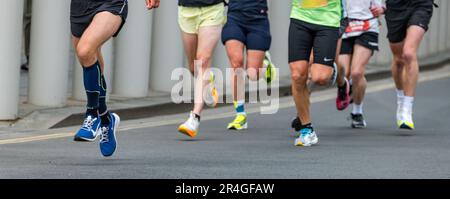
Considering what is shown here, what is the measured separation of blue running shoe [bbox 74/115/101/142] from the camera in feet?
32.0

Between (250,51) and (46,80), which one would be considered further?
(46,80)

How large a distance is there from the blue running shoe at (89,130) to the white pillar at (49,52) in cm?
439

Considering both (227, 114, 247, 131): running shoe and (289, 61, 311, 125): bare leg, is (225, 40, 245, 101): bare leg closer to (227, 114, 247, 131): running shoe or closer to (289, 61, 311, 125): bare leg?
(227, 114, 247, 131): running shoe

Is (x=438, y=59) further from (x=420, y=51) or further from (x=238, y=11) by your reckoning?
(x=238, y=11)

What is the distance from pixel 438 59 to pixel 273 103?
9.89m

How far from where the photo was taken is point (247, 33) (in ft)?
44.0

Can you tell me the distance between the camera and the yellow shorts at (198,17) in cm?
1249

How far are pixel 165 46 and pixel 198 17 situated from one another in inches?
175

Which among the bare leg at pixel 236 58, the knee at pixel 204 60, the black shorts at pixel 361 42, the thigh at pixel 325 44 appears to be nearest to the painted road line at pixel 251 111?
the bare leg at pixel 236 58

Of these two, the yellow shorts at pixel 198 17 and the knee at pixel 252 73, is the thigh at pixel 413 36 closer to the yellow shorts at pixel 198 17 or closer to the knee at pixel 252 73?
the knee at pixel 252 73

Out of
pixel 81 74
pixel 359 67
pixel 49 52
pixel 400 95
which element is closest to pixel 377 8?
pixel 359 67

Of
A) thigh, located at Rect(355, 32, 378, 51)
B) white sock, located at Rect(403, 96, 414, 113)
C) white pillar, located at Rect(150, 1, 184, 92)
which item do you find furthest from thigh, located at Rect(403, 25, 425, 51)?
white pillar, located at Rect(150, 1, 184, 92)

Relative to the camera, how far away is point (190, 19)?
41.1 ft
